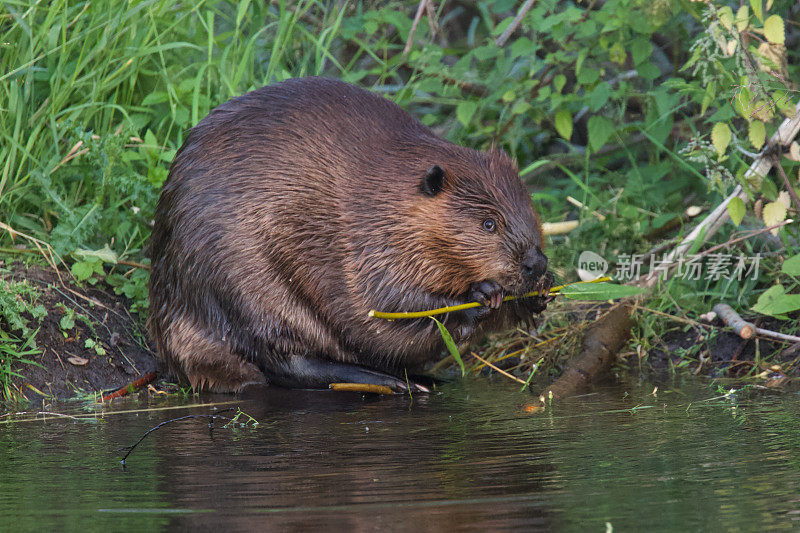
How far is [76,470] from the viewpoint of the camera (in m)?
2.48

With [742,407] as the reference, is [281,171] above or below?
above

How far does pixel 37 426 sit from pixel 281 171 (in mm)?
1187

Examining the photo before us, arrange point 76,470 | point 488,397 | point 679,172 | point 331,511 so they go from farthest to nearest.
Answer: point 679,172 < point 488,397 < point 76,470 < point 331,511

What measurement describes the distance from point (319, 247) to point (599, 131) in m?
1.66

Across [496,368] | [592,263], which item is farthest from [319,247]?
[592,263]

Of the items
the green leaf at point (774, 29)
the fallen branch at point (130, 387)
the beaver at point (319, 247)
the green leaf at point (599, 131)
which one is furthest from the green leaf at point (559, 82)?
the fallen branch at point (130, 387)

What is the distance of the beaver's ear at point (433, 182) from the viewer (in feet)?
11.5

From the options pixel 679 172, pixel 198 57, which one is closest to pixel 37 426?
pixel 198 57

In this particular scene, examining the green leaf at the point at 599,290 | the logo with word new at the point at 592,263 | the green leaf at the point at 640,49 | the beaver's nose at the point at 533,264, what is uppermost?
the green leaf at the point at 640,49

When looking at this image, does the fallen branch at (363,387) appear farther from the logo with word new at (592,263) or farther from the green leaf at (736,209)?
the green leaf at (736,209)

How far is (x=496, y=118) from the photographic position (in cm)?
546

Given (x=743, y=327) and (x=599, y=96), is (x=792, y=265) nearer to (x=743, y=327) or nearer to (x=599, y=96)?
(x=743, y=327)

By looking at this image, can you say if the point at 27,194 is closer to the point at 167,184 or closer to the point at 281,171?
the point at 167,184

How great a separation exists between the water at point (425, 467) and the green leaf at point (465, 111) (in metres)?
1.85
